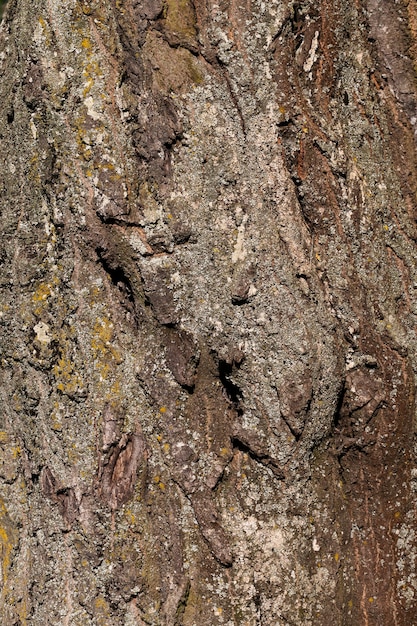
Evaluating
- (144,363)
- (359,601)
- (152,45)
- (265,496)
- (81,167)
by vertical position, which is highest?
(152,45)

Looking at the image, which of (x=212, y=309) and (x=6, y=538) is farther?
(x=6, y=538)

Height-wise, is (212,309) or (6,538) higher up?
(212,309)

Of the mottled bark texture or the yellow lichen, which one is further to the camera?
the yellow lichen

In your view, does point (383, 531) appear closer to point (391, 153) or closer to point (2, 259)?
point (391, 153)

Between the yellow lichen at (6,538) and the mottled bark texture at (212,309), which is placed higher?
the mottled bark texture at (212,309)

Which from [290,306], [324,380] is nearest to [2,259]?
[290,306]

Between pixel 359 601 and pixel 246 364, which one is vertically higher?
pixel 246 364

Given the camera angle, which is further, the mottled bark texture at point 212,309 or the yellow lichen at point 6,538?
the yellow lichen at point 6,538

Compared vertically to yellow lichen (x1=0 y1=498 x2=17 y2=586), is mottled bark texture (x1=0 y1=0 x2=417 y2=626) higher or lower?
higher
